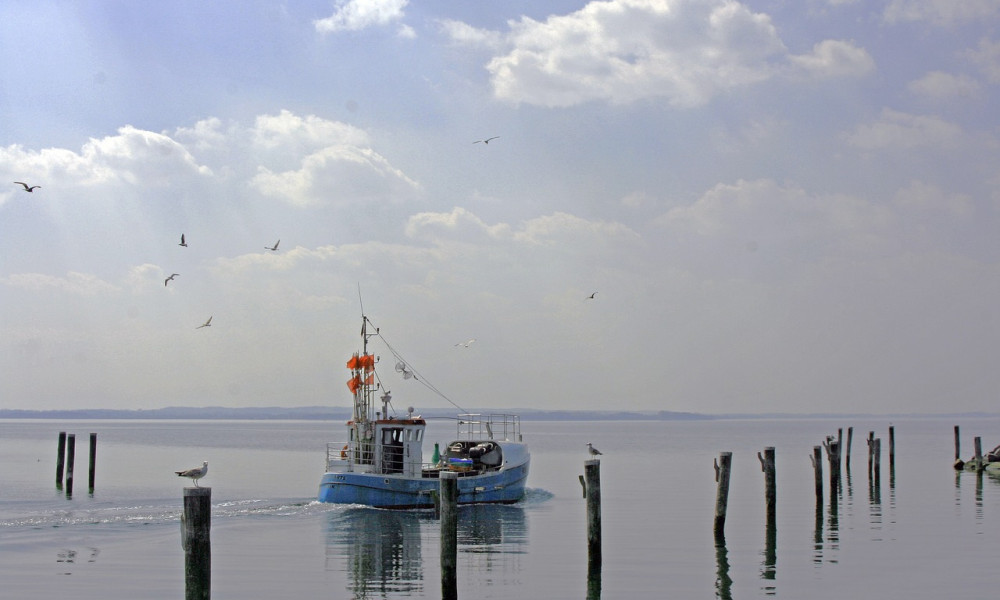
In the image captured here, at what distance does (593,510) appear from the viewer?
2703cm

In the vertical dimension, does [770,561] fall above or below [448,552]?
below

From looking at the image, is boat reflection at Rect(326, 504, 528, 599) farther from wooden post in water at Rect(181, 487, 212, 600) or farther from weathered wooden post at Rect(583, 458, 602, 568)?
wooden post in water at Rect(181, 487, 212, 600)

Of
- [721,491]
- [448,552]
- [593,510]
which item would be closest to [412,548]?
[593,510]

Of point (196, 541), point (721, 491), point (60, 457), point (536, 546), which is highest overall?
point (196, 541)

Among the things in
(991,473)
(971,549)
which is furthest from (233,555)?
(991,473)

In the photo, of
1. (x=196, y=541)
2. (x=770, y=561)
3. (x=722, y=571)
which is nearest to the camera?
(x=196, y=541)

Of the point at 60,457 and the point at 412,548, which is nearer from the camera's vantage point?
the point at 412,548

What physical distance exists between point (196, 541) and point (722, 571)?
1577 centimetres

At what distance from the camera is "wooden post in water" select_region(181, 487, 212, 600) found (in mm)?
19281

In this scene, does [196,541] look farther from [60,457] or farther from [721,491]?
[60,457]

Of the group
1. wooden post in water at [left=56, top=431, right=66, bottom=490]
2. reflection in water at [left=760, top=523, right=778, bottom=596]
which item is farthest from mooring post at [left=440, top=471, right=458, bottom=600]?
wooden post in water at [left=56, top=431, right=66, bottom=490]

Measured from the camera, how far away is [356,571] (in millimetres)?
29938

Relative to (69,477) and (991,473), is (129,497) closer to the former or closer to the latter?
(69,477)

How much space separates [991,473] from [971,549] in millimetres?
32257
